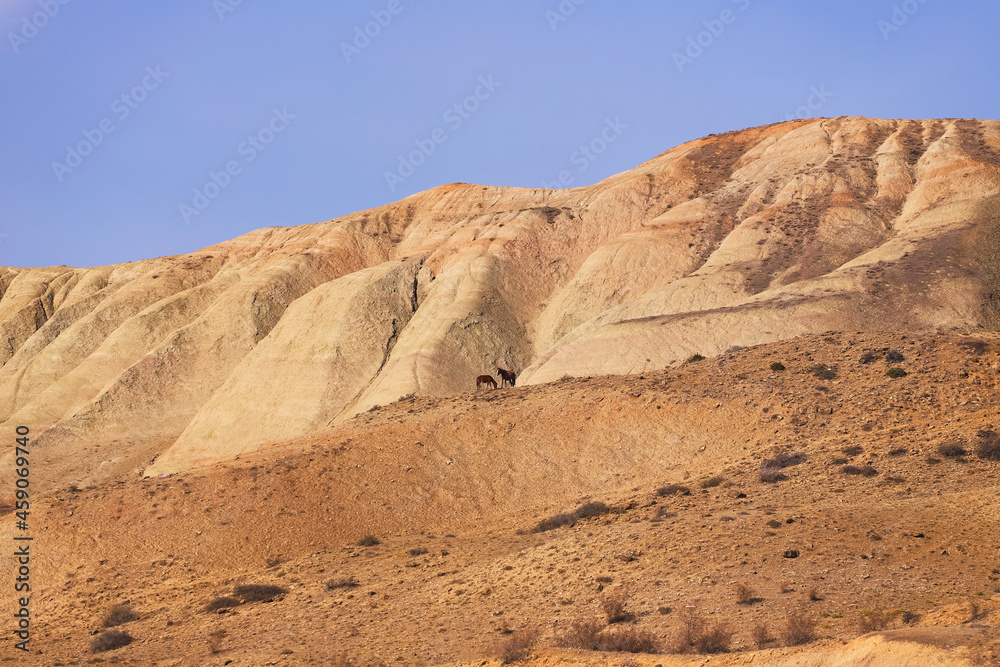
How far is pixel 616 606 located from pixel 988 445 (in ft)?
40.0

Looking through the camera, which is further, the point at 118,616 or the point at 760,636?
the point at 118,616

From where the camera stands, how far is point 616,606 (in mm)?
17375

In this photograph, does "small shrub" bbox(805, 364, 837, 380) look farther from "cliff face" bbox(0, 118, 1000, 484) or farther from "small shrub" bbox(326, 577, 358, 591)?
"small shrub" bbox(326, 577, 358, 591)

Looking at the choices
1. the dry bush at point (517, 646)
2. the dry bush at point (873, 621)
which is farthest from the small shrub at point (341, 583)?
the dry bush at point (873, 621)

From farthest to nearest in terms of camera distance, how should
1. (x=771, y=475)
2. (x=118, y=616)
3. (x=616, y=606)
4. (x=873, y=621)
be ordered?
1. (x=771, y=475)
2. (x=118, y=616)
3. (x=616, y=606)
4. (x=873, y=621)

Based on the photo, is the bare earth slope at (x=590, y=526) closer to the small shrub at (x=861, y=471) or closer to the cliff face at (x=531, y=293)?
the small shrub at (x=861, y=471)

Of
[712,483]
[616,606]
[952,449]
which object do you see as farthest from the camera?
[712,483]

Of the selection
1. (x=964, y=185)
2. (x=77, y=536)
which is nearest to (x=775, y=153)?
(x=964, y=185)

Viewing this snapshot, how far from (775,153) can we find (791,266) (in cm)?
2038

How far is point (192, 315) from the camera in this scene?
70.2m

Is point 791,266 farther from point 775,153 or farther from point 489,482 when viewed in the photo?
point 489,482

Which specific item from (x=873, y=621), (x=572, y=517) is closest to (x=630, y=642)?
(x=873, y=621)

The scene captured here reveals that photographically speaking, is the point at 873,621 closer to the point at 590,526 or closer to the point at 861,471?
the point at 590,526

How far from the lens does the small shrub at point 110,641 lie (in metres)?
20.6
